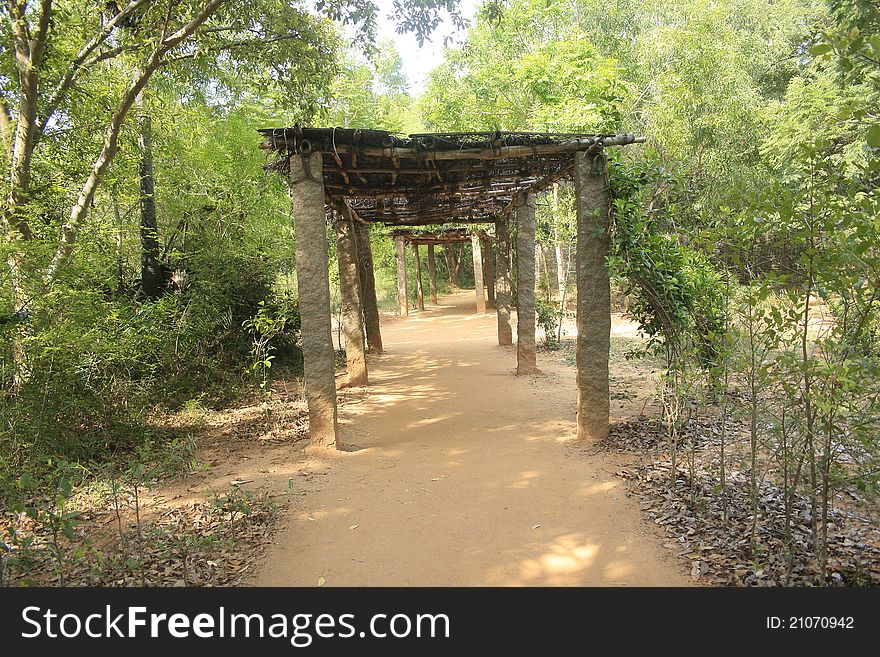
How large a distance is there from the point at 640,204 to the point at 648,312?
122 cm

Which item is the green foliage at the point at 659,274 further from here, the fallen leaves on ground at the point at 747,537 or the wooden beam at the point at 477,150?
the fallen leaves on ground at the point at 747,537

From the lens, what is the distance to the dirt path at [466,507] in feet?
11.0

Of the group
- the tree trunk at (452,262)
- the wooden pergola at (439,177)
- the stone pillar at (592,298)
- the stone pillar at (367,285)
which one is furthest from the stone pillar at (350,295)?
the tree trunk at (452,262)

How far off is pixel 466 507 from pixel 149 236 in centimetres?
773

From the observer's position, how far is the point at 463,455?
5559mm

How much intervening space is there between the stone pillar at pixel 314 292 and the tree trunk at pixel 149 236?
450 centimetres

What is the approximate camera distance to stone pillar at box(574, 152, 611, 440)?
18.5 feet

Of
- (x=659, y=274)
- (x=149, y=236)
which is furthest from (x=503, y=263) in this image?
(x=149, y=236)

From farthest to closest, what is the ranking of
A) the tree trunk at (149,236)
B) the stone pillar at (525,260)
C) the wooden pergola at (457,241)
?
the wooden pergola at (457,241)
the stone pillar at (525,260)
the tree trunk at (149,236)

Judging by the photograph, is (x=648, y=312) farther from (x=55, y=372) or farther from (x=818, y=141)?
(x=55, y=372)

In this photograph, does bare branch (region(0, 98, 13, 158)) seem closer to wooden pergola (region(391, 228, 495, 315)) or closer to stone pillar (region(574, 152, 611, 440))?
stone pillar (region(574, 152, 611, 440))

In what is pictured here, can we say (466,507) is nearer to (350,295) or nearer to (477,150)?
(477,150)

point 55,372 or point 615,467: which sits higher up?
point 55,372
